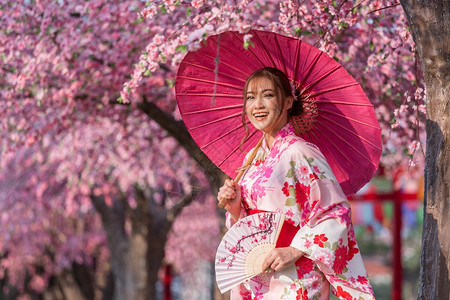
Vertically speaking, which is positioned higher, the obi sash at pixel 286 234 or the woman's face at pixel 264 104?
the woman's face at pixel 264 104

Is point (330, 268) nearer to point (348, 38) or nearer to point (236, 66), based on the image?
point (236, 66)

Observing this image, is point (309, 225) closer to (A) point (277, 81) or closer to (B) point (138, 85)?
(A) point (277, 81)

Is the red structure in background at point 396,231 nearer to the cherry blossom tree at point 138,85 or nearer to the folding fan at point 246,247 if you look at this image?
the cherry blossom tree at point 138,85

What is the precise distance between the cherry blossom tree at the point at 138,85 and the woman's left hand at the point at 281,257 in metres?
1.05

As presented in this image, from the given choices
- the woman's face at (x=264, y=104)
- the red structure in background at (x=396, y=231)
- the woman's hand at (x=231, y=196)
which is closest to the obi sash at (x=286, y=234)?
the woman's hand at (x=231, y=196)

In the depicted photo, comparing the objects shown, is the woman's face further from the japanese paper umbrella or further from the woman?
the japanese paper umbrella

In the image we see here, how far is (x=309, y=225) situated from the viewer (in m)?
3.38

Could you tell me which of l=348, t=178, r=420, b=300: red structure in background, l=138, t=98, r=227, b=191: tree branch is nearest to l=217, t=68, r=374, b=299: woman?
l=138, t=98, r=227, b=191: tree branch

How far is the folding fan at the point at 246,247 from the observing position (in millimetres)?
3426

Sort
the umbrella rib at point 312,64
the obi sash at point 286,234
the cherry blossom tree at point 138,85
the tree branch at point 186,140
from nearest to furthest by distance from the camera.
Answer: the obi sash at point 286,234, the umbrella rib at point 312,64, the cherry blossom tree at point 138,85, the tree branch at point 186,140

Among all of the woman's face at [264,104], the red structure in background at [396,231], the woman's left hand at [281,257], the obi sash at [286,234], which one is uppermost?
the woman's face at [264,104]

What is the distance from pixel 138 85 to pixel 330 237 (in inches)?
103

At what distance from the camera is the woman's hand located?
3580 mm

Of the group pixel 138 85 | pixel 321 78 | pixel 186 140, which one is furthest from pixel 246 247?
pixel 186 140
